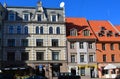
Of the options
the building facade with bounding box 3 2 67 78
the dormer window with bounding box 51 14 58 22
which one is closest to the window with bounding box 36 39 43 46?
the building facade with bounding box 3 2 67 78

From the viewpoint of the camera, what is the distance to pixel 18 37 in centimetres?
6806

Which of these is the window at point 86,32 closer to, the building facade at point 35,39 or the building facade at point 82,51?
the building facade at point 82,51

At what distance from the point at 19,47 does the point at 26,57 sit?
235cm

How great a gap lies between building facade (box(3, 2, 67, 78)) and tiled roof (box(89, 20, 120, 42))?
26.4 ft

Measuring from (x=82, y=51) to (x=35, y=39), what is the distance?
9.71m

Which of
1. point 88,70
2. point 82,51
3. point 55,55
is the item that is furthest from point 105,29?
point 55,55

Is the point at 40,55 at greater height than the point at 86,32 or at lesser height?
lesser

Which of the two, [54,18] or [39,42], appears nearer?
[39,42]

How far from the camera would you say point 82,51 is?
2766 inches

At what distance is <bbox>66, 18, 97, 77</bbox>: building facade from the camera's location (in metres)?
69.5

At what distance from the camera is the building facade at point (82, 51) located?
6950cm

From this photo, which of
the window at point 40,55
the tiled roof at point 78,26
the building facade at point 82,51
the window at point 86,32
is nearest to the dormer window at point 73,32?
the building facade at point 82,51

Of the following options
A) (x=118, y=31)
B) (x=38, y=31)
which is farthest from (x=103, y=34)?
(x=38, y=31)

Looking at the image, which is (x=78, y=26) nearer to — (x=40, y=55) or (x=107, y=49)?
(x=107, y=49)
